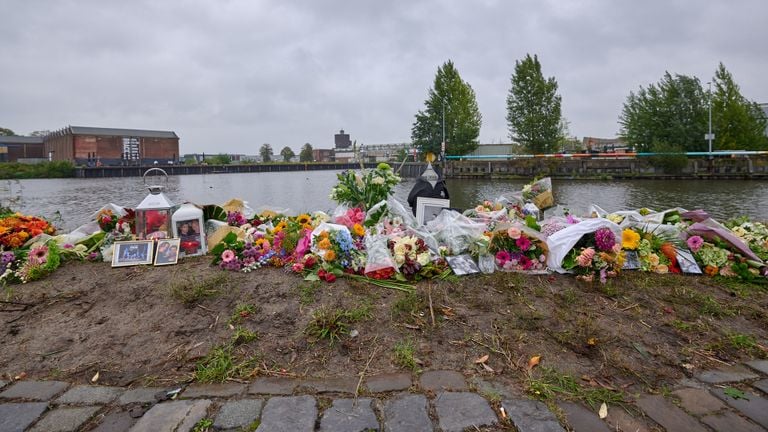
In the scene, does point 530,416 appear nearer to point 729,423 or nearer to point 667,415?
point 667,415

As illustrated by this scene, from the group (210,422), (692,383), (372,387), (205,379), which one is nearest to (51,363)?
(205,379)

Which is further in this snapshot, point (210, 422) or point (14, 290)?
point (14, 290)

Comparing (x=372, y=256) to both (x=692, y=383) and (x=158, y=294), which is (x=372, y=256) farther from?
(x=692, y=383)

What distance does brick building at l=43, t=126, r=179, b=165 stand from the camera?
74312mm

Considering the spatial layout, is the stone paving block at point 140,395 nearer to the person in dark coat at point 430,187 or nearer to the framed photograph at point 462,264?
the framed photograph at point 462,264

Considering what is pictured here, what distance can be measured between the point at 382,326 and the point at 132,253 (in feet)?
9.01

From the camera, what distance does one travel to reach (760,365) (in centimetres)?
244

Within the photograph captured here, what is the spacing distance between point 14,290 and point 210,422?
2.85m

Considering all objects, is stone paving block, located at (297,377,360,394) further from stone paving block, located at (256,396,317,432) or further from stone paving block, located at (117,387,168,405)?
stone paving block, located at (117,387,168,405)

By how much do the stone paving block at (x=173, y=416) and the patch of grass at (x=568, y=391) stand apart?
5.40 ft

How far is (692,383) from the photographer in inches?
88.7

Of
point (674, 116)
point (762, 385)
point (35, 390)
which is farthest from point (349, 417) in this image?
point (674, 116)

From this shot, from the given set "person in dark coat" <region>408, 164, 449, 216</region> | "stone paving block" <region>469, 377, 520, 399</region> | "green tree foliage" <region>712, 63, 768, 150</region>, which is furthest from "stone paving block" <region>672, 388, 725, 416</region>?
"green tree foliage" <region>712, 63, 768, 150</region>

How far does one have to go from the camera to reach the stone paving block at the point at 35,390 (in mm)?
2160
